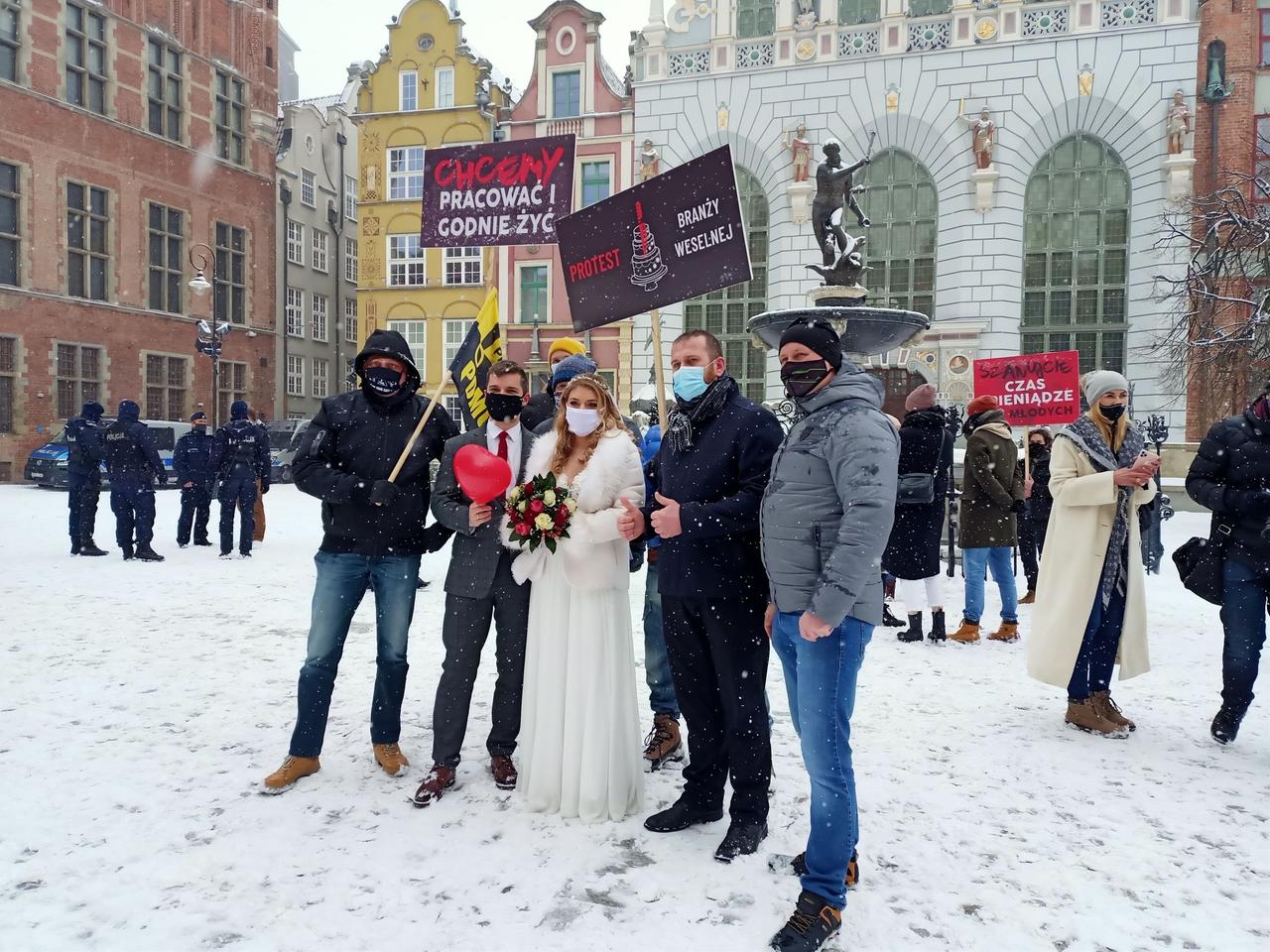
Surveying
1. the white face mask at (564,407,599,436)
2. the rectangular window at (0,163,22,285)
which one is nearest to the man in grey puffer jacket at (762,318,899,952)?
the white face mask at (564,407,599,436)

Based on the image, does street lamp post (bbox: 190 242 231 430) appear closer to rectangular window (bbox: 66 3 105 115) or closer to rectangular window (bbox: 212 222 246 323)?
rectangular window (bbox: 212 222 246 323)

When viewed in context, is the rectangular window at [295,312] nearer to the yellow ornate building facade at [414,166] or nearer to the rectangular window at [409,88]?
the yellow ornate building facade at [414,166]

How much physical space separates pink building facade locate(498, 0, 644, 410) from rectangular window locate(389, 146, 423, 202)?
4.09 meters

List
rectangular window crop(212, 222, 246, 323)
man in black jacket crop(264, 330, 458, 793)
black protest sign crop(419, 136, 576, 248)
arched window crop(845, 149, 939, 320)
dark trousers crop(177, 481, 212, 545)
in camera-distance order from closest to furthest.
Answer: man in black jacket crop(264, 330, 458, 793)
black protest sign crop(419, 136, 576, 248)
dark trousers crop(177, 481, 212, 545)
arched window crop(845, 149, 939, 320)
rectangular window crop(212, 222, 246, 323)

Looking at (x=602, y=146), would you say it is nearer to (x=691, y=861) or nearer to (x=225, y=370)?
(x=225, y=370)

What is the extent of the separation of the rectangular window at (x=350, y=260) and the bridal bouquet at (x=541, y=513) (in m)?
40.2

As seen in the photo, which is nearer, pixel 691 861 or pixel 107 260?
pixel 691 861

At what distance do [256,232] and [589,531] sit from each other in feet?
115

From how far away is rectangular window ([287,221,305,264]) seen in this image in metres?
36.6

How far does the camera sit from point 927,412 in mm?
7336

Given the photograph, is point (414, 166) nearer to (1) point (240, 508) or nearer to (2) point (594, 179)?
(2) point (594, 179)

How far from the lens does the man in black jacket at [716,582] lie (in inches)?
143

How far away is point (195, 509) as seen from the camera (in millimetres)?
12953

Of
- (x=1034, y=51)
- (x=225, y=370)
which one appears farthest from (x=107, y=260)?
(x=1034, y=51)
